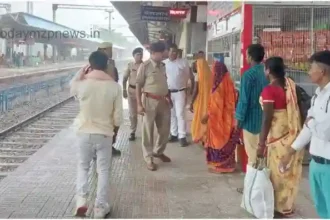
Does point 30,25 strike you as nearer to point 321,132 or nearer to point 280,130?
point 280,130

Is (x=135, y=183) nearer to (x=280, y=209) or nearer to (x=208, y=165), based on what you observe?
(x=208, y=165)

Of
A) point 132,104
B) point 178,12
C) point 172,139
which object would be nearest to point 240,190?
point 172,139

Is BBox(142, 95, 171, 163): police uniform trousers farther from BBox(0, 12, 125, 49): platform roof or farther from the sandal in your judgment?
BBox(0, 12, 125, 49): platform roof

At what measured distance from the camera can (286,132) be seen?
4555mm

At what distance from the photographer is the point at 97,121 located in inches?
183

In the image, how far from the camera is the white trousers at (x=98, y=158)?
15.2 ft

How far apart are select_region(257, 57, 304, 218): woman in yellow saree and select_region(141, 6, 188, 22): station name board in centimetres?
1242

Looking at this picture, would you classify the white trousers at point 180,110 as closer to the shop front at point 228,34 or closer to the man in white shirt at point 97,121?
the shop front at point 228,34

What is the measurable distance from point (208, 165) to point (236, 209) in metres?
1.76

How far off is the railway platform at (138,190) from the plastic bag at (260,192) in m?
0.25

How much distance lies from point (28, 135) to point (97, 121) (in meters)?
7.95

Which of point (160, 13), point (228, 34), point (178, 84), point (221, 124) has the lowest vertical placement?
point (221, 124)

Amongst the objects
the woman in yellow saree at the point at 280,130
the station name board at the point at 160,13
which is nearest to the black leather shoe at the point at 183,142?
the woman in yellow saree at the point at 280,130

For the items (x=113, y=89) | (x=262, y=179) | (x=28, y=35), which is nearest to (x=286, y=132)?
(x=262, y=179)
